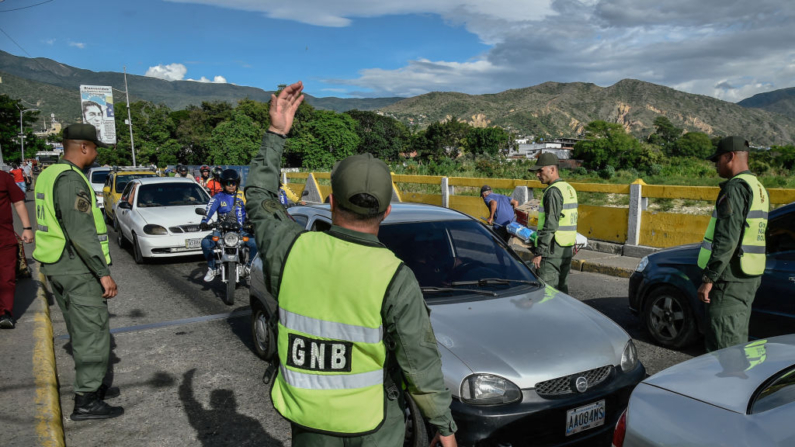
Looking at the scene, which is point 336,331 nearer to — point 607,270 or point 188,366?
point 188,366

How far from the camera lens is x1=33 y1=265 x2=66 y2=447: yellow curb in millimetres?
3502

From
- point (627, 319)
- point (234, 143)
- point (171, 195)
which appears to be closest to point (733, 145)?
point (627, 319)

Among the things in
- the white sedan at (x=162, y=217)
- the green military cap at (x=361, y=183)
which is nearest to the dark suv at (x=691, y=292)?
the green military cap at (x=361, y=183)

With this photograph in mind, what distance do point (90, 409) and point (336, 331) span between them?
123 inches

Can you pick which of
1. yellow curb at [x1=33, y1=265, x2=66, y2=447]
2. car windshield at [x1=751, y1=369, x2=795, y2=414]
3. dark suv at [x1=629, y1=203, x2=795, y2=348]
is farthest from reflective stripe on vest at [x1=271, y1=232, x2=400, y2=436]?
dark suv at [x1=629, y1=203, x2=795, y2=348]

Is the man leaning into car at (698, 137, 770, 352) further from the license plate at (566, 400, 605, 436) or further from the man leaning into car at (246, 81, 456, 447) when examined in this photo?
the man leaning into car at (246, 81, 456, 447)

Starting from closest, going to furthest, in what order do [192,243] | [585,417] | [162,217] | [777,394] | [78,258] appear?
[777,394] → [585,417] → [78,258] → [192,243] → [162,217]

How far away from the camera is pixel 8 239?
5891 mm

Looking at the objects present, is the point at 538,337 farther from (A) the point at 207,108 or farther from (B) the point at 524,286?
(A) the point at 207,108

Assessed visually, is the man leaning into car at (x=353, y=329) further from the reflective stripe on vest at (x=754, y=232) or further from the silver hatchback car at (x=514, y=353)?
the reflective stripe on vest at (x=754, y=232)

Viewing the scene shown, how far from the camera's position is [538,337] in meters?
3.29

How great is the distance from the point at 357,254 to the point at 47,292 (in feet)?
26.4

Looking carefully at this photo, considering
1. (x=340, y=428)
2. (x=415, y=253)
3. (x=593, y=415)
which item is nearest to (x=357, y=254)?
(x=340, y=428)

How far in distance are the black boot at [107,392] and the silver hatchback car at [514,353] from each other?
247 cm
